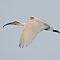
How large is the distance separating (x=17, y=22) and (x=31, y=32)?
15.7 inches

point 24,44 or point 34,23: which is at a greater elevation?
point 34,23

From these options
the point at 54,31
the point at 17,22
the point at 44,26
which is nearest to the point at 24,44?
the point at 44,26

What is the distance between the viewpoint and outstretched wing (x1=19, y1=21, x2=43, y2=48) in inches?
50.9

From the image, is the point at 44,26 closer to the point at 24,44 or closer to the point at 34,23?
the point at 34,23

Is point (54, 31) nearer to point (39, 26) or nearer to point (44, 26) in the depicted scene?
point (44, 26)

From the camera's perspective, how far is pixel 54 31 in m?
1.88

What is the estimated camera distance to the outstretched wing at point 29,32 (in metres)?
1.29

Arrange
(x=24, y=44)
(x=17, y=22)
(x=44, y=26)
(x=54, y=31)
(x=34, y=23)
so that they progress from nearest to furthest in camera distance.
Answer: (x=24, y=44) → (x=34, y=23) → (x=44, y=26) → (x=17, y=22) → (x=54, y=31)

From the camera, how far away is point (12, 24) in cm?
173

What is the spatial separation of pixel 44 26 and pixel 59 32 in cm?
43

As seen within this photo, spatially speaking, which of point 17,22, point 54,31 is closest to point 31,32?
point 17,22

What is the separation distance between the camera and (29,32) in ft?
4.42

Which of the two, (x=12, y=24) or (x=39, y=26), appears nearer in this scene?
(x=39, y=26)

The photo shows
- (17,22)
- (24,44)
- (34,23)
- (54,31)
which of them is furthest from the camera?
(54,31)
